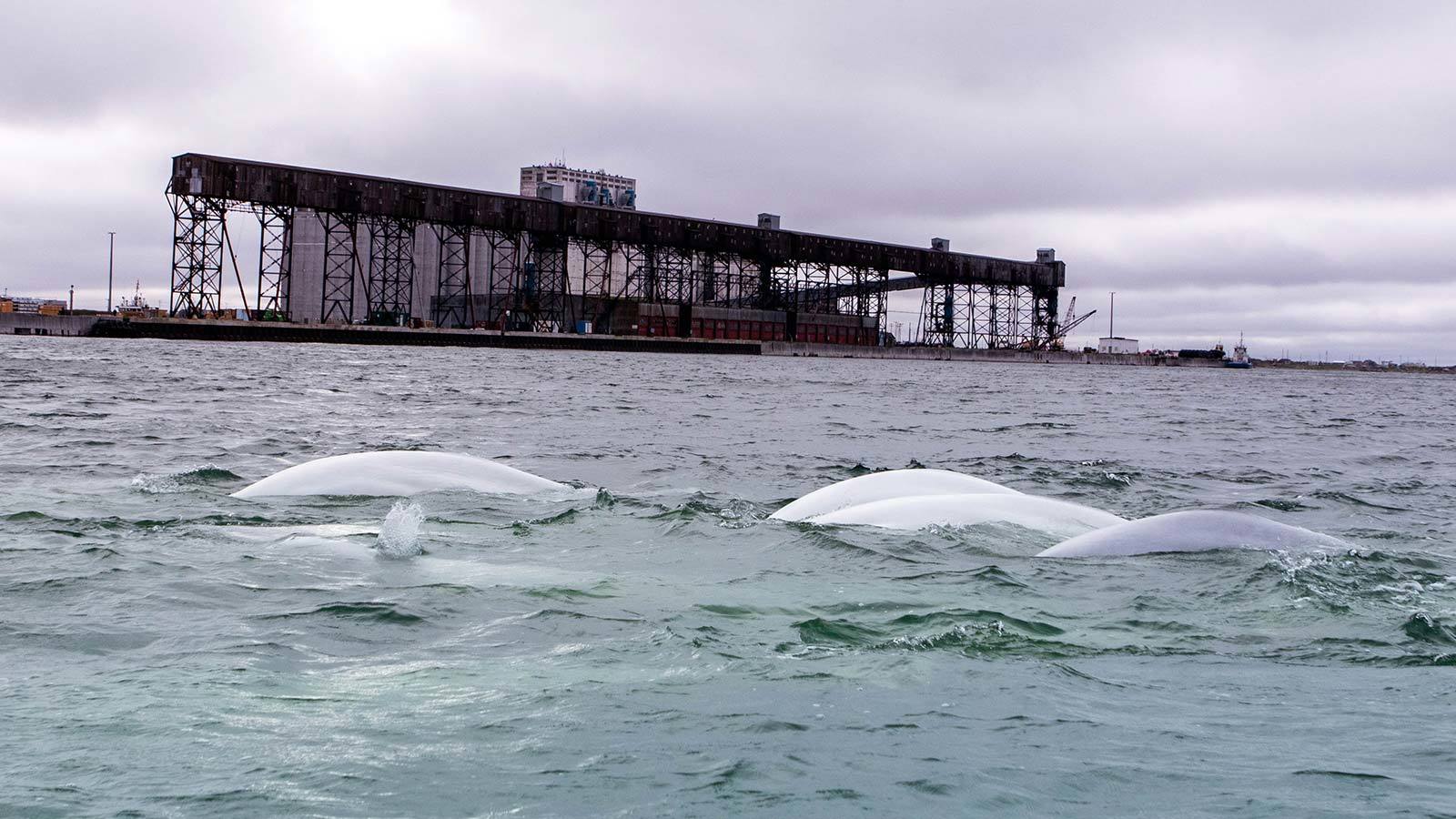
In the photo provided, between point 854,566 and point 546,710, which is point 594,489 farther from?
point 546,710

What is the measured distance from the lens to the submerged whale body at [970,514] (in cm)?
978

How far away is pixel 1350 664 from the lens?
19.5ft

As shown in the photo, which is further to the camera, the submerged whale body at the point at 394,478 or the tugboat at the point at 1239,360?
the tugboat at the point at 1239,360

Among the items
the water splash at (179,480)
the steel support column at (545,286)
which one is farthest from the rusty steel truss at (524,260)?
the water splash at (179,480)

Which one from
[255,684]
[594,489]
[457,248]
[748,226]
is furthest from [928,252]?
[255,684]

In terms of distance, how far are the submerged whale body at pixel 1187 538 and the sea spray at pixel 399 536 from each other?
13.9ft

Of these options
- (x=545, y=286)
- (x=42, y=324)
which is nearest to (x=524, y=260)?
(x=545, y=286)

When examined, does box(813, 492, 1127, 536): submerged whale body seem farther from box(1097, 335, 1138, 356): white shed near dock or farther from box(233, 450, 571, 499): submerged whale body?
box(1097, 335, 1138, 356): white shed near dock

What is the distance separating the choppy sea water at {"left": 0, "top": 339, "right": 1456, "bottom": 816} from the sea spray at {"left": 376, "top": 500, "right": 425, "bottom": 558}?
0.08 feet

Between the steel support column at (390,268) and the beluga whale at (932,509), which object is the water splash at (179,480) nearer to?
the beluga whale at (932,509)

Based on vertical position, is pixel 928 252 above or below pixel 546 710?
above

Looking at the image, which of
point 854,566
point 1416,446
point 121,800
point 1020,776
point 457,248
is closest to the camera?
point 121,800

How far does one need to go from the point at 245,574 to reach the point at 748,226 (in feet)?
306

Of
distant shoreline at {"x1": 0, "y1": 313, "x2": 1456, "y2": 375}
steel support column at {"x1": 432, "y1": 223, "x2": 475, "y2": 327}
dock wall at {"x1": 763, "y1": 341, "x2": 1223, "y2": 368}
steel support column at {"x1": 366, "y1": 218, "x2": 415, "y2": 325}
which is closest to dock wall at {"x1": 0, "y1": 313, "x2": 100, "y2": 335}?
distant shoreline at {"x1": 0, "y1": 313, "x2": 1456, "y2": 375}
